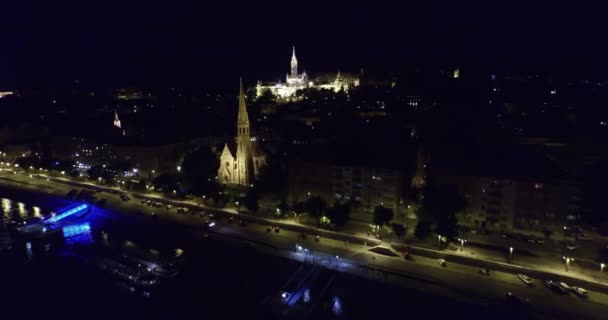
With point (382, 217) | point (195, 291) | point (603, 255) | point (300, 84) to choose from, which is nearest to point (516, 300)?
point (603, 255)

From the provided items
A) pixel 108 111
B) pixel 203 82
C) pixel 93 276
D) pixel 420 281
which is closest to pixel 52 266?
pixel 93 276

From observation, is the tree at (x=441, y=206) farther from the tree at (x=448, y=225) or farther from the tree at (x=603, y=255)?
the tree at (x=603, y=255)

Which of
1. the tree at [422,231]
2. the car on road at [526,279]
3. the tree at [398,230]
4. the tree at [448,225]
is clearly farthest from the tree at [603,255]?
the tree at [398,230]

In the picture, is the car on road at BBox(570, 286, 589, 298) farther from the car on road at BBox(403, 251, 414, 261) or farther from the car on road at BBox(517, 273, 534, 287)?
the car on road at BBox(403, 251, 414, 261)

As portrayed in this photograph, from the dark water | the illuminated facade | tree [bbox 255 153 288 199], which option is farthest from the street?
the illuminated facade

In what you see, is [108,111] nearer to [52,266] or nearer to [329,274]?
[52,266]

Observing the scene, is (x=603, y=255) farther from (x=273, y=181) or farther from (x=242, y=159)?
(x=242, y=159)

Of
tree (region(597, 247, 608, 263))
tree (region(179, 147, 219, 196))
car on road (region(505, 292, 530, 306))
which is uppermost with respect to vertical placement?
tree (region(179, 147, 219, 196))
